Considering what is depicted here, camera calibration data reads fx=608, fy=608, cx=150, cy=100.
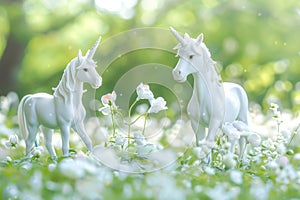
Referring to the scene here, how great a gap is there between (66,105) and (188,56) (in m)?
0.54

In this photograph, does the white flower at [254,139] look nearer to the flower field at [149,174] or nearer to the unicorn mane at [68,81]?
the flower field at [149,174]

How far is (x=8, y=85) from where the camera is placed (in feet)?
25.2

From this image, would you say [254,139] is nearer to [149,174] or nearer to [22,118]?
[149,174]

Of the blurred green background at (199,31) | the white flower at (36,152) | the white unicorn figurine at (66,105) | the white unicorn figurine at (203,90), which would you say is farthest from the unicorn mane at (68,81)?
the blurred green background at (199,31)

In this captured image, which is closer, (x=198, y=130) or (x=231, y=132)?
(x=231, y=132)

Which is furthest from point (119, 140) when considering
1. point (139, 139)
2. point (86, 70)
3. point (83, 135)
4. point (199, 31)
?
point (199, 31)

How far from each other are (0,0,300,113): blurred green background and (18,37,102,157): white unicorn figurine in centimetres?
458

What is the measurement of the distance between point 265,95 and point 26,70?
319cm

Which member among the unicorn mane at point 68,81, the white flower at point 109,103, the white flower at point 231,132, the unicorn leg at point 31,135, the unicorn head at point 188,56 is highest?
the unicorn head at point 188,56

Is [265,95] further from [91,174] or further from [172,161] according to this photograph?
[91,174]

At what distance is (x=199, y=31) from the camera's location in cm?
741

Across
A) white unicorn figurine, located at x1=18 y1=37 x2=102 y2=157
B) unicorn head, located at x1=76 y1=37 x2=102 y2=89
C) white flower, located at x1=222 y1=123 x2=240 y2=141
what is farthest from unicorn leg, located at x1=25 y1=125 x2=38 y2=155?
white flower, located at x1=222 y1=123 x2=240 y2=141

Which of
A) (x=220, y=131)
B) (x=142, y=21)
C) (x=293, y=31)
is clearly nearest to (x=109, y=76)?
(x=142, y=21)

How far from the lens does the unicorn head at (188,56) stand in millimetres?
2439
